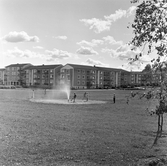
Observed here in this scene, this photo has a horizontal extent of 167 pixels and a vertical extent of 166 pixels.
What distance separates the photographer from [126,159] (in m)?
8.52

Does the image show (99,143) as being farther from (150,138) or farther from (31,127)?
(31,127)

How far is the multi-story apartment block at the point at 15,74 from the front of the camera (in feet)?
433

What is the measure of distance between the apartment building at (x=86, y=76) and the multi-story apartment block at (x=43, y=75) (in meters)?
4.64

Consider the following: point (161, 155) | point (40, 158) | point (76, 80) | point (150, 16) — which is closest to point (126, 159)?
point (161, 155)

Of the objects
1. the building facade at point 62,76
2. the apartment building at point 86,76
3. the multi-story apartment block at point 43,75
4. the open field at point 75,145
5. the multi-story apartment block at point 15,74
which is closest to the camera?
the open field at point 75,145

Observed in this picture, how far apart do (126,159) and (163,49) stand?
4.33 m

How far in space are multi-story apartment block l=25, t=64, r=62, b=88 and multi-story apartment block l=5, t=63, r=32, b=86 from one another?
374cm

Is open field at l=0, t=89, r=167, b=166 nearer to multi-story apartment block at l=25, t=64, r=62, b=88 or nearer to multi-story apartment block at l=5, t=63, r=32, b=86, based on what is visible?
multi-story apartment block at l=25, t=64, r=62, b=88

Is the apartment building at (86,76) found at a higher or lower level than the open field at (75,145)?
higher

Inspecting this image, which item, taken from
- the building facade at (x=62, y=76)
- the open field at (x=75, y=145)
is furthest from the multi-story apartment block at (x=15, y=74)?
the open field at (x=75, y=145)

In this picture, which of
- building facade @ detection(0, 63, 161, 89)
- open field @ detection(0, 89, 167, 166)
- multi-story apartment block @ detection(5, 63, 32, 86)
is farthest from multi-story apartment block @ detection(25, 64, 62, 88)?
open field @ detection(0, 89, 167, 166)

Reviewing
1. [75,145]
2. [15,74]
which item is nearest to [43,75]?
[15,74]

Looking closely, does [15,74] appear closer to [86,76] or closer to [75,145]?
[86,76]

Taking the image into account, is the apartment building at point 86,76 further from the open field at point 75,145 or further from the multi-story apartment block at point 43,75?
the open field at point 75,145
